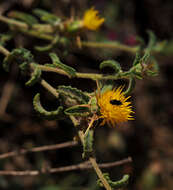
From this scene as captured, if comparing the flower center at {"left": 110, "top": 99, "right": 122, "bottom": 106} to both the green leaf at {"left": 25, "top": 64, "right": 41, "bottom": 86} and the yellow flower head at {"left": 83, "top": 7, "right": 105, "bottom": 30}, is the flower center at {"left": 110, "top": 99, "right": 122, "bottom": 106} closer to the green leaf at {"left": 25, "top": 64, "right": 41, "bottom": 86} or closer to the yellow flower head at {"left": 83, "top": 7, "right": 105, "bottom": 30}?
the green leaf at {"left": 25, "top": 64, "right": 41, "bottom": 86}

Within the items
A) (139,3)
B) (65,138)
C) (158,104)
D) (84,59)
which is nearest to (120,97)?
(65,138)

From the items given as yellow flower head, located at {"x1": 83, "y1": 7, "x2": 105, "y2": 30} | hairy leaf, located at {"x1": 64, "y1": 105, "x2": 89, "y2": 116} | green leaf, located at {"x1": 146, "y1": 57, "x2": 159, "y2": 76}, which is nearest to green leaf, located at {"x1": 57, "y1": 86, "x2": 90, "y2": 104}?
hairy leaf, located at {"x1": 64, "y1": 105, "x2": 89, "y2": 116}

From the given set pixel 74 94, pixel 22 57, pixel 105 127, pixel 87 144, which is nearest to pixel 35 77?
pixel 22 57

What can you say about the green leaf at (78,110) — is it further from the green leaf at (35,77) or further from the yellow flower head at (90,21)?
the yellow flower head at (90,21)

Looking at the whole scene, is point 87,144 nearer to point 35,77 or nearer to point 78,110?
point 78,110

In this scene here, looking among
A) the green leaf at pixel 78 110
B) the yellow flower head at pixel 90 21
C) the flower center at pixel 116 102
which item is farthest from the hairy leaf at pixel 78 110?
the yellow flower head at pixel 90 21

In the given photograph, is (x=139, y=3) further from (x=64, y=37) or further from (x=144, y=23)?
(x=64, y=37)
